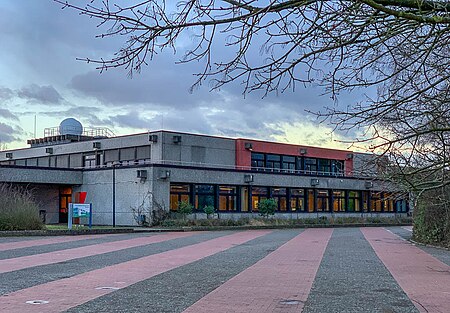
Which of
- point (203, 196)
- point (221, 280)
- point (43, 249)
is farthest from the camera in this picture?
point (203, 196)

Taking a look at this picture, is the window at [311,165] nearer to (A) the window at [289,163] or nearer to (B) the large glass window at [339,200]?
(A) the window at [289,163]

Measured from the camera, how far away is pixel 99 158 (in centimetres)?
4878

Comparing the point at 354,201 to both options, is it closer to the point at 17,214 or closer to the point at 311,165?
the point at 311,165

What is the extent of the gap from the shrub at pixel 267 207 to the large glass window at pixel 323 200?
29.3 feet

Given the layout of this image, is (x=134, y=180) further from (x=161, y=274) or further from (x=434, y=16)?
(x=434, y=16)

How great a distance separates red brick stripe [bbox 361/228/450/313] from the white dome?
41313 millimetres

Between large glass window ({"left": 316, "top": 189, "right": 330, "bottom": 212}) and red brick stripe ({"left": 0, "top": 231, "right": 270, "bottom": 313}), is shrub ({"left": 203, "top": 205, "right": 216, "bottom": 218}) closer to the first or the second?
large glass window ({"left": 316, "top": 189, "right": 330, "bottom": 212})

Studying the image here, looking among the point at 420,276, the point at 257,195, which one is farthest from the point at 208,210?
the point at 420,276

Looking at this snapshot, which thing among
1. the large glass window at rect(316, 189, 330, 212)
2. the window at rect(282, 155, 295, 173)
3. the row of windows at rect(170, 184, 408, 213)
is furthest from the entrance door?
the large glass window at rect(316, 189, 330, 212)

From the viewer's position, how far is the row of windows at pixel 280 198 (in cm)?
4162

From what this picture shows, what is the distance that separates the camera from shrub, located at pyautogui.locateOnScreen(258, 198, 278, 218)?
141 ft

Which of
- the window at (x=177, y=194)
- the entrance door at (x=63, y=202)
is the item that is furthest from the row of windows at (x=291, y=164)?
the entrance door at (x=63, y=202)

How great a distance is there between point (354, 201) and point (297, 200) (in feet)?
26.8

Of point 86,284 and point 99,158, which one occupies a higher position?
point 99,158
